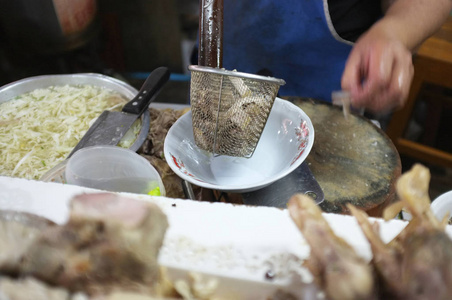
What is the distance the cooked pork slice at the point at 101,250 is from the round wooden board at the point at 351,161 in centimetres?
102

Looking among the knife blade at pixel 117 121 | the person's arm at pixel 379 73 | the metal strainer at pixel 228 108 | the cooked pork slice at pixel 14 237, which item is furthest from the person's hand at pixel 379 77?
the cooked pork slice at pixel 14 237

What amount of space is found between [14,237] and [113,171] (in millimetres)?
787

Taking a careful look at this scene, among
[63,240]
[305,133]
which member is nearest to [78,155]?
[63,240]

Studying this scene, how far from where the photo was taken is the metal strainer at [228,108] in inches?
54.5

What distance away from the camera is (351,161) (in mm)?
1648

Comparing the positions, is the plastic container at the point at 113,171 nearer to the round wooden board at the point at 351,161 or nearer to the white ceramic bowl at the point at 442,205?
the round wooden board at the point at 351,161

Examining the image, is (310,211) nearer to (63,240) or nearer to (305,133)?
(63,240)

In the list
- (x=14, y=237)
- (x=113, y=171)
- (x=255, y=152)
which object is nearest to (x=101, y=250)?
(x=14, y=237)

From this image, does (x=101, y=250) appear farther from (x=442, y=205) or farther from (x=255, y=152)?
(x=442, y=205)

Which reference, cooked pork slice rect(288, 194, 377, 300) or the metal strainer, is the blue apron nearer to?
the metal strainer

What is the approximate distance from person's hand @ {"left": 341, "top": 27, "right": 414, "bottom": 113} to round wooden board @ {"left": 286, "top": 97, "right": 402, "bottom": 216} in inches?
12.1

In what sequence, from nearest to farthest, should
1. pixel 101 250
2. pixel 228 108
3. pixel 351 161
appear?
pixel 101 250 → pixel 228 108 → pixel 351 161

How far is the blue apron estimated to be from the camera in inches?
89.0

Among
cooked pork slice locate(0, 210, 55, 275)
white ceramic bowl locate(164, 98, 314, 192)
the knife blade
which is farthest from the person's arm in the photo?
cooked pork slice locate(0, 210, 55, 275)
